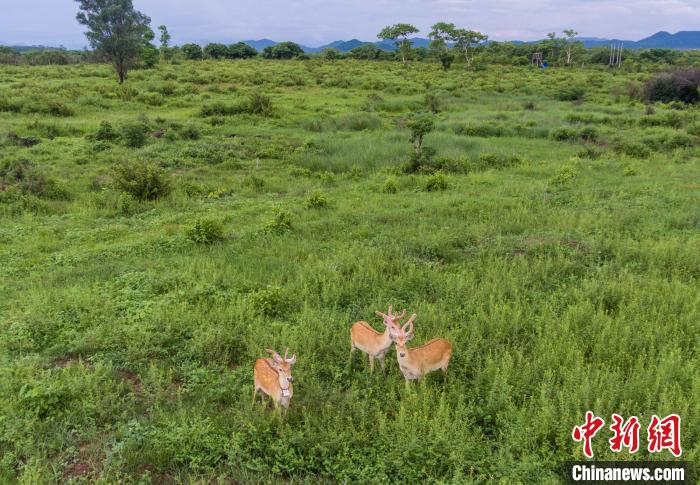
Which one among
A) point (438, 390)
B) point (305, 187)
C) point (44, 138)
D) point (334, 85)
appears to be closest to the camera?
point (438, 390)

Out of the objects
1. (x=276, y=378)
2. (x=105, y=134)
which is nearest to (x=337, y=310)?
(x=276, y=378)

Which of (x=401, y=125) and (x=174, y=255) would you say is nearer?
(x=174, y=255)

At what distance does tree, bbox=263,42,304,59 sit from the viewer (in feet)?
232

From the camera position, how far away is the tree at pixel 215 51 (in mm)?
66750

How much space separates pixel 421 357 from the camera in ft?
16.3

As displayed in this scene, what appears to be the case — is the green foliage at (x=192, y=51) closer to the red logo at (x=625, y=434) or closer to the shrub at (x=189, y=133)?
the shrub at (x=189, y=133)

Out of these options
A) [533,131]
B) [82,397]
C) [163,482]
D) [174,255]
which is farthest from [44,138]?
[533,131]

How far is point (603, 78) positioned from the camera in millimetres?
43000

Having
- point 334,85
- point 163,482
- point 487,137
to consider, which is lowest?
point 163,482

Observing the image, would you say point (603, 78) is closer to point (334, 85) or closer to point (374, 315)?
point (334, 85)

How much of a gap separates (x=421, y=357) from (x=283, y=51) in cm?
7250

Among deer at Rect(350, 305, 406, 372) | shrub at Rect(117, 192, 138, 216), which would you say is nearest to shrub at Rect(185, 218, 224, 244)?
shrub at Rect(117, 192, 138, 216)

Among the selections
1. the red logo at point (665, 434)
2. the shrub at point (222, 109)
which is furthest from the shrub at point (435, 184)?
the shrub at point (222, 109)

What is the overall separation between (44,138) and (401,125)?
48.9 feet
